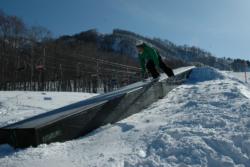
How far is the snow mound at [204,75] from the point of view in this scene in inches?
598

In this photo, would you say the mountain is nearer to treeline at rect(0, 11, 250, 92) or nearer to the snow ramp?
treeline at rect(0, 11, 250, 92)

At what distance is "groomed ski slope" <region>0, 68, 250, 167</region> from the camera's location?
13.2 ft

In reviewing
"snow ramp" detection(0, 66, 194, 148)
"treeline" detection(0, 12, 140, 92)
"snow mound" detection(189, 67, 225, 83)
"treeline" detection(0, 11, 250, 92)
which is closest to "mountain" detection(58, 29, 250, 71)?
"treeline" detection(0, 11, 250, 92)

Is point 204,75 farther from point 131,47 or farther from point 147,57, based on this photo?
point 131,47

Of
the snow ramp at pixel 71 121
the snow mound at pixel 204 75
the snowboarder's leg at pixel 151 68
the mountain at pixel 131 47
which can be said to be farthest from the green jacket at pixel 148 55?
the mountain at pixel 131 47

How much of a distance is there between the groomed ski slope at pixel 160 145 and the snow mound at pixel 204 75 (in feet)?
30.1

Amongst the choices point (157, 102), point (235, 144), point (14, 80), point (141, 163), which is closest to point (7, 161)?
point (141, 163)

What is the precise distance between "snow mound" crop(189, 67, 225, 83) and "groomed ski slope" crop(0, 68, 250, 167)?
9179 mm

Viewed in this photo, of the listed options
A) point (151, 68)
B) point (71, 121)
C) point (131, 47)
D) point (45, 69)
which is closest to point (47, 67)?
point (45, 69)

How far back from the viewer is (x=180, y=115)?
6.04 meters

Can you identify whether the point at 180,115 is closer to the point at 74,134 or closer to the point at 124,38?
the point at 74,134

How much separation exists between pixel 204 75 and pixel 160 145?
1229 cm

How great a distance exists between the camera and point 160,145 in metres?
4.47

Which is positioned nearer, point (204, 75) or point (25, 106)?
point (25, 106)
